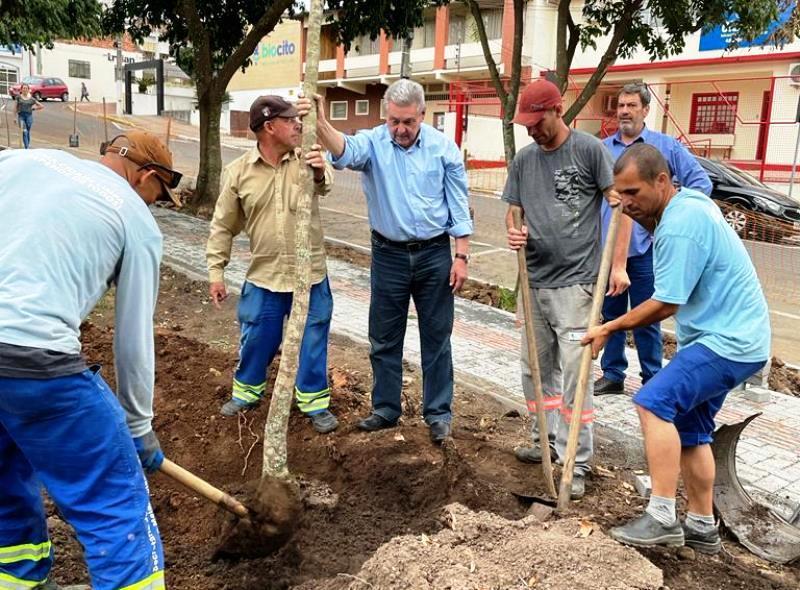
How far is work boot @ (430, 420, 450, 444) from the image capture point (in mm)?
4031

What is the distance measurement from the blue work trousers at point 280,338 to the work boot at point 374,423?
289mm

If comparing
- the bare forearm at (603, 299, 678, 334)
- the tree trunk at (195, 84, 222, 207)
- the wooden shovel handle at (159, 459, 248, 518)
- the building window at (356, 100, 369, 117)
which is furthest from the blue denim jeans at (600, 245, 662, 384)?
the building window at (356, 100, 369, 117)

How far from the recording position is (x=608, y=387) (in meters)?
5.27

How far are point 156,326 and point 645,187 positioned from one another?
4618 millimetres

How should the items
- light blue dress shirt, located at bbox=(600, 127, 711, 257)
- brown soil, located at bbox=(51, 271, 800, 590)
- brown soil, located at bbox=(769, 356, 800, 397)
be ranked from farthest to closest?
brown soil, located at bbox=(769, 356, 800, 397) < light blue dress shirt, located at bbox=(600, 127, 711, 257) < brown soil, located at bbox=(51, 271, 800, 590)

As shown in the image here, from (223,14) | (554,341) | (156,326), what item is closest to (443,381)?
(554,341)

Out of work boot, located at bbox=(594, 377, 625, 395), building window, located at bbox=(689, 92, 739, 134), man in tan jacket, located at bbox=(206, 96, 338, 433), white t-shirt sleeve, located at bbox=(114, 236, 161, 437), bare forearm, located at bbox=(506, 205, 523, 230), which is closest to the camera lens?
white t-shirt sleeve, located at bbox=(114, 236, 161, 437)

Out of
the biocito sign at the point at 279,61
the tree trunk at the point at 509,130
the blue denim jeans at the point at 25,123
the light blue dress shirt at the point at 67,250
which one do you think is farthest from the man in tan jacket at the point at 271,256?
the biocito sign at the point at 279,61

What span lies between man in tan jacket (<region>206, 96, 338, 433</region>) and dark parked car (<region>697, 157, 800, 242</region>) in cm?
935

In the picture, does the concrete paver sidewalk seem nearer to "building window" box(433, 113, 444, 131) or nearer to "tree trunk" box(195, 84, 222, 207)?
"tree trunk" box(195, 84, 222, 207)

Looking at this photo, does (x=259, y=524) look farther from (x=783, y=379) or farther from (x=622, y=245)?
(x=783, y=379)

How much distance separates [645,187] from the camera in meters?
3.00

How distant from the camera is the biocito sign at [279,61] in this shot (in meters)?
38.3

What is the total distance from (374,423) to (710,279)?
205cm
